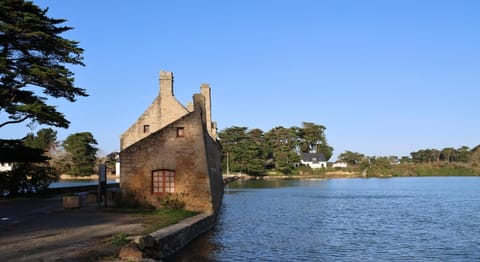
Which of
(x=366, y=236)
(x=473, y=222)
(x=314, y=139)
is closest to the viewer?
(x=366, y=236)

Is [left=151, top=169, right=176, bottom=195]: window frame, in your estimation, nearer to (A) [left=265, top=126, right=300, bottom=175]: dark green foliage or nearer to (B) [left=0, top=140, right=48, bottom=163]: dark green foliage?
(B) [left=0, top=140, right=48, bottom=163]: dark green foliage

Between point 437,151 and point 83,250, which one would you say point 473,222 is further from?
point 437,151

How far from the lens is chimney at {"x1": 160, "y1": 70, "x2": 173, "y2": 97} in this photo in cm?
3431

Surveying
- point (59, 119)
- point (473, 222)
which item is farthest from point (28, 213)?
point (473, 222)

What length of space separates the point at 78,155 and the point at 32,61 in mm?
63908

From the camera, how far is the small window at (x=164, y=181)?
20219 mm

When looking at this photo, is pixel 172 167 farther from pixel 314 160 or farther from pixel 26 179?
pixel 314 160

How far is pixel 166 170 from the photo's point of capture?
20.2 meters

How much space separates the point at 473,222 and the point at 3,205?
24013 millimetres

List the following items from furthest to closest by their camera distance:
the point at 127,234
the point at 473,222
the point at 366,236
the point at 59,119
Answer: the point at 59,119 → the point at 473,222 → the point at 366,236 → the point at 127,234

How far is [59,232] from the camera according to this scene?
14.0 meters

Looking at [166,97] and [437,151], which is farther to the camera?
[437,151]

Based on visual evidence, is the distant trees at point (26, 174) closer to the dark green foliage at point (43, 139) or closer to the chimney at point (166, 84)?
the chimney at point (166, 84)

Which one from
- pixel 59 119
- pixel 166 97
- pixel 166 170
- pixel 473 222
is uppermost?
pixel 166 97
